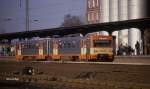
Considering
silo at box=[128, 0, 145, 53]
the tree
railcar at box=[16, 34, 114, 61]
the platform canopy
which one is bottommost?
railcar at box=[16, 34, 114, 61]

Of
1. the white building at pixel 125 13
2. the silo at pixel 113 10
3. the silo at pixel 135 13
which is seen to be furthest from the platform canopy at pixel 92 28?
the silo at pixel 113 10

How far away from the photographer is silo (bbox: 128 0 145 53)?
75438mm

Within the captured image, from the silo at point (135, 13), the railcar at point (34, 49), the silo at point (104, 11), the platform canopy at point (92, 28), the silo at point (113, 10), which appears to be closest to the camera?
the platform canopy at point (92, 28)

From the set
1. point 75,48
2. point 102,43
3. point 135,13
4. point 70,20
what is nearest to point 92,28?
point 102,43

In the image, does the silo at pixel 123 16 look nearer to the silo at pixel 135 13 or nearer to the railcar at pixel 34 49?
the silo at pixel 135 13

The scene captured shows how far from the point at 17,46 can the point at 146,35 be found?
20322 mm

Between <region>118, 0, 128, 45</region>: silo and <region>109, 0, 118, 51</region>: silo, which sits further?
<region>109, 0, 118, 51</region>: silo

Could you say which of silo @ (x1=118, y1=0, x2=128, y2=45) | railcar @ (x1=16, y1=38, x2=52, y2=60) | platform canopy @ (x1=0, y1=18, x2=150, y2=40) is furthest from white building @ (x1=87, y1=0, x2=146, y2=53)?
railcar @ (x1=16, y1=38, x2=52, y2=60)

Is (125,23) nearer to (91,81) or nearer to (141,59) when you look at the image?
(141,59)

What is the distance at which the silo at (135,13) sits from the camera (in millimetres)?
75438

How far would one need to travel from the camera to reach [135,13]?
7625 cm

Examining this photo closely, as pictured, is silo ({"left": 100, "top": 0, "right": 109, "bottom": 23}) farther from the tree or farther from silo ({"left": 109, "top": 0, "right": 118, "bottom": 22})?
the tree

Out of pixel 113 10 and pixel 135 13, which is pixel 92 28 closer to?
pixel 135 13

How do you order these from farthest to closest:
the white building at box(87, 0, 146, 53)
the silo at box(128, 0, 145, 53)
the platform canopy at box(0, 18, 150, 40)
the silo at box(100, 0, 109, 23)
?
the silo at box(100, 0, 109, 23), the white building at box(87, 0, 146, 53), the silo at box(128, 0, 145, 53), the platform canopy at box(0, 18, 150, 40)
